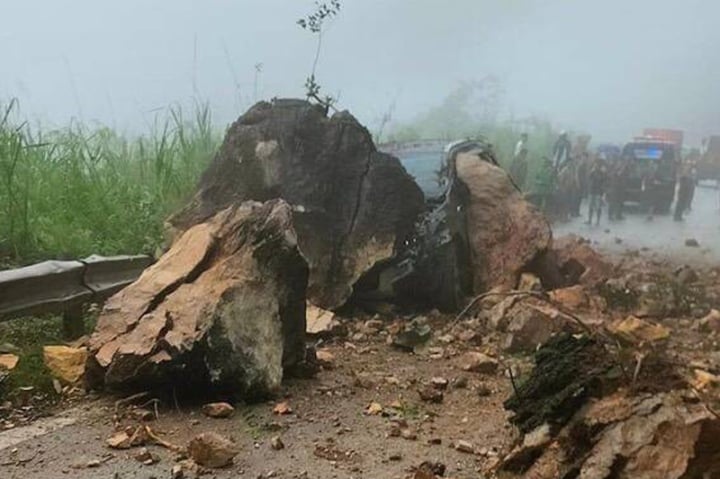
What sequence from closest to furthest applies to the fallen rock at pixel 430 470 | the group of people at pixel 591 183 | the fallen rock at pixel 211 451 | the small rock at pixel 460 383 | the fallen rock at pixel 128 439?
1. the fallen rock at pixel 430 470
2. the fallen rock at pixel 211 451
3. the fallen rock at pixel 128 439
4. the small rock at pixel 460 383
5. the group of people at pixel 591 183

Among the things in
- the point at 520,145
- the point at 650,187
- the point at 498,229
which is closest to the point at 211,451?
the point at 498,229

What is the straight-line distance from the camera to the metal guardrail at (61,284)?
14.0ft

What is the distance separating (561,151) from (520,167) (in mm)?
2466

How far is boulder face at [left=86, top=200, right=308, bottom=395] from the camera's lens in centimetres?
376

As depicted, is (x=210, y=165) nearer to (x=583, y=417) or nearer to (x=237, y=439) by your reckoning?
(x=237, y=439)

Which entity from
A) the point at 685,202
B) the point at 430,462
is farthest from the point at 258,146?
the point at 685,202

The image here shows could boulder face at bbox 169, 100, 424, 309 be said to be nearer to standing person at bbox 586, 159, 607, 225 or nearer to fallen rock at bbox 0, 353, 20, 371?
fallen rock at bbox 0, 353, 20, 371

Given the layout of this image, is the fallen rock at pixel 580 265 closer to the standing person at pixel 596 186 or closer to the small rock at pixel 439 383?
the small rock at pixel 439 383

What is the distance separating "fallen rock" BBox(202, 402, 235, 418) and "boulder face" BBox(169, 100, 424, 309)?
235cm

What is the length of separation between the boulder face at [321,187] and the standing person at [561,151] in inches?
347

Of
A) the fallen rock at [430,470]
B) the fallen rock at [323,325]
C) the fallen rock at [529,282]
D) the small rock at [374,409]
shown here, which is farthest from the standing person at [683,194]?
the fallen rock at [430,470]

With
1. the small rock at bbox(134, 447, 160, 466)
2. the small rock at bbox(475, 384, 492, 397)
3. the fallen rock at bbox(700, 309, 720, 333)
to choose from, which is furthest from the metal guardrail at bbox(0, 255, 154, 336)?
the fallen rock at bbox(700, 309, 720, 333)

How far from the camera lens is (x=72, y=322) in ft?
15.7

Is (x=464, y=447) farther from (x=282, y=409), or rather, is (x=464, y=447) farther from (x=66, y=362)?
(x=66, y=362)
